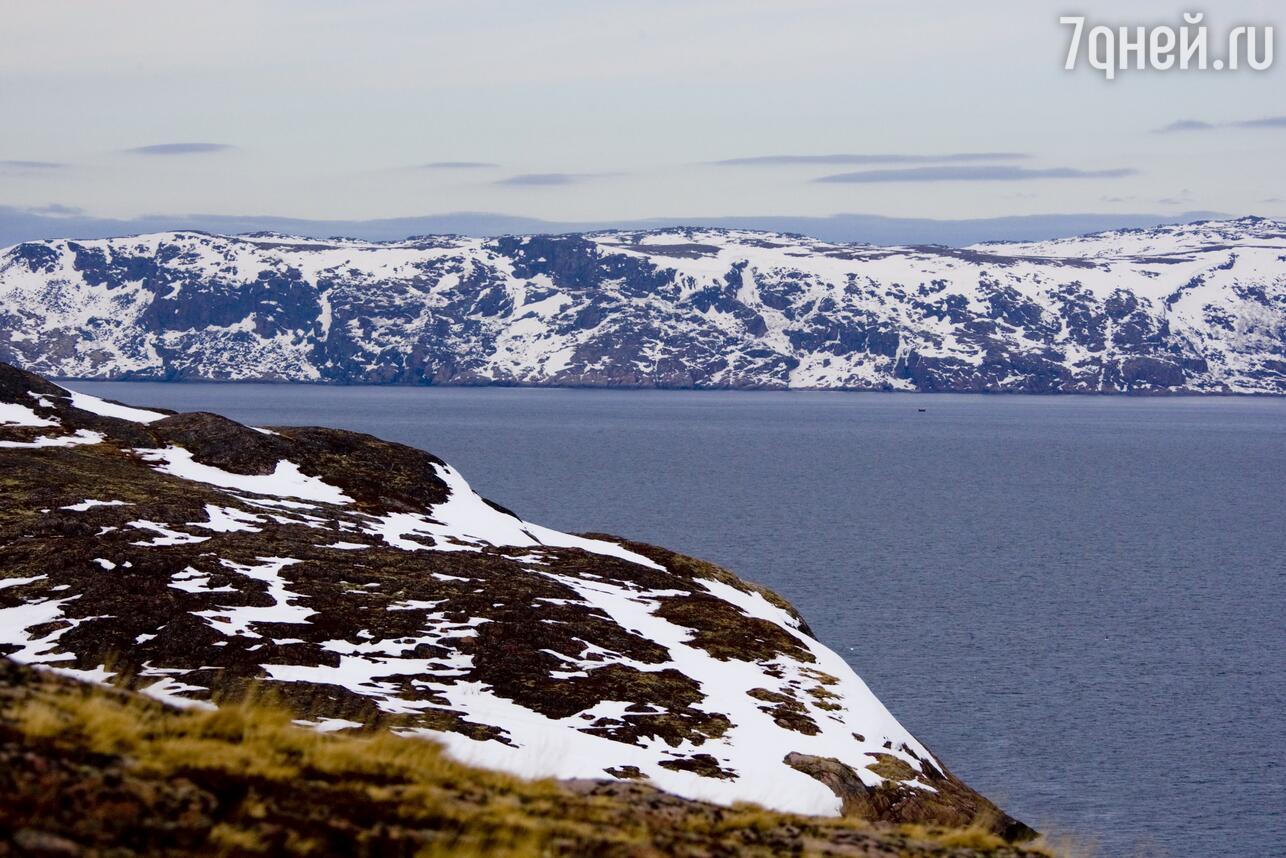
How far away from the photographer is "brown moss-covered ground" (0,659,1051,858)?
1173 centimetres

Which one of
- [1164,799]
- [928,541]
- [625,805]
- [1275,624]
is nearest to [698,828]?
[625,805]

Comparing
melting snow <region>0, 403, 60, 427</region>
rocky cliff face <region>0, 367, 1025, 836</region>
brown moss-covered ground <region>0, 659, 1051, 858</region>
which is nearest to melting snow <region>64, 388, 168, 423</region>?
melting snow <region>0, 403, 60, 427</region>

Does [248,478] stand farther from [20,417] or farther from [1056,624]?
[1056,624]

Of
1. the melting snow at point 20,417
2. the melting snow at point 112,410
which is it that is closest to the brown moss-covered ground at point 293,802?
the melting snow at point 20,417

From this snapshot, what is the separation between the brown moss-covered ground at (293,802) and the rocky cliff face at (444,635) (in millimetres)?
11087

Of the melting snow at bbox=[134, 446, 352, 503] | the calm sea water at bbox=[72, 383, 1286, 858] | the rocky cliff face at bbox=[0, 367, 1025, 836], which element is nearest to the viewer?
the rocky cliff face at bbox=[0, 367, 1025, 836]

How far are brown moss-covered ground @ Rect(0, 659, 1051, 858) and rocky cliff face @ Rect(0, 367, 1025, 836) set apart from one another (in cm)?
1109

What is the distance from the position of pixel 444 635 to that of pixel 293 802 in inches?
1052

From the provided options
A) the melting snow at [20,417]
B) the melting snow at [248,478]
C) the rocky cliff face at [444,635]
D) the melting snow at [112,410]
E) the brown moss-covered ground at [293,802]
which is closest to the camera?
the brown moss-covered ground at [293,802]

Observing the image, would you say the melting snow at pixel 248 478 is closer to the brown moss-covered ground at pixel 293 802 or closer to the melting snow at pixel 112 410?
the melting snow at pixel 112 410

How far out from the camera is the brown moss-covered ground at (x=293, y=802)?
11.7m

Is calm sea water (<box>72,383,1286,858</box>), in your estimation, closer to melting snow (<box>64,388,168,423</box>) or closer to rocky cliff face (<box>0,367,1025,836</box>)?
rocky cliff face (<box>0,367,1025,836</box>)

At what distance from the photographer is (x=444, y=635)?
39.5 m

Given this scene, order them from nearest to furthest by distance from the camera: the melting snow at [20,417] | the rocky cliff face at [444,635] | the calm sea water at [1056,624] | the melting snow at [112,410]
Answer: the rocky cliff face at [444,635]
the calm sea water at [1056,624]
the melting snow at [20,417]
the melting snow at [112,410]
